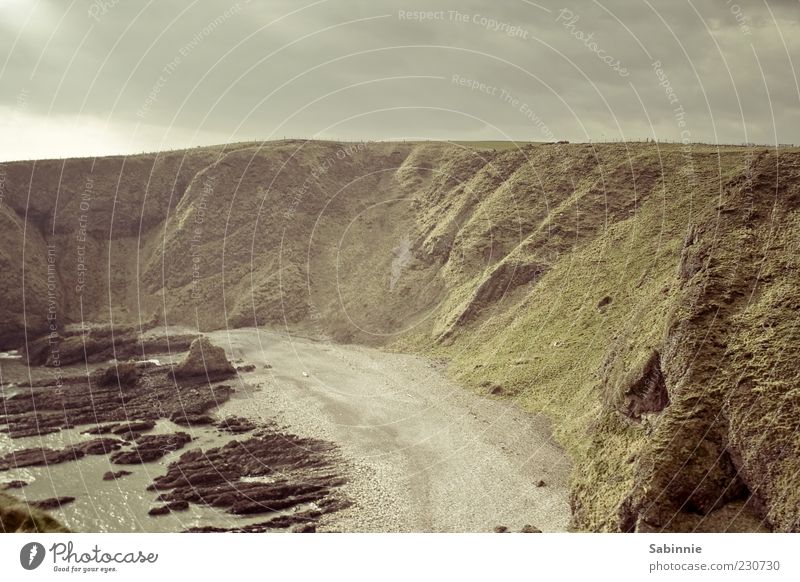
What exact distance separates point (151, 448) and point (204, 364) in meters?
16.7

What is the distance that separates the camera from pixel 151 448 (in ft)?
136

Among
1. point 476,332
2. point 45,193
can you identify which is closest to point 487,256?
point 476,332

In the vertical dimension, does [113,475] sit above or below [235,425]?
below

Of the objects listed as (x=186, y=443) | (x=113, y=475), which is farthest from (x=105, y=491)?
(x=186, y=443)

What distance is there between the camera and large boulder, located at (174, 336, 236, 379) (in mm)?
57228

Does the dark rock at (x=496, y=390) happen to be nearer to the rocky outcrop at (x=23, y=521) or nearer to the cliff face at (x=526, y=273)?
the cliff face at (x=526, y=273)

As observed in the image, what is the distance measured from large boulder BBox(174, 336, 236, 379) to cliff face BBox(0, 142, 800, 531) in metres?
14.8

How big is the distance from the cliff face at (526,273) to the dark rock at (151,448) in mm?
22520

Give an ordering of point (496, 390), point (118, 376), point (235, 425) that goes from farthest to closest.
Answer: point (118, 376), point (496, 390), point (235, 425)

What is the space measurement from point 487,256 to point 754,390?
45074 mm

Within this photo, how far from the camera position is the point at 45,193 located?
281 feet

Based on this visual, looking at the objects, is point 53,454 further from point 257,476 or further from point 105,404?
point 257,476

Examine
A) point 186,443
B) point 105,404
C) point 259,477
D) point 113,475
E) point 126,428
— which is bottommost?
point 259,477
